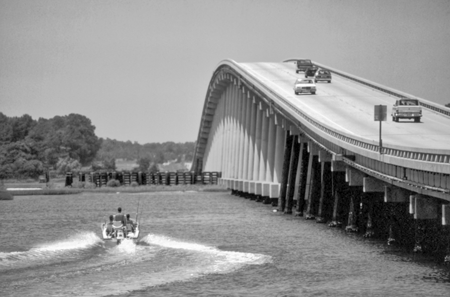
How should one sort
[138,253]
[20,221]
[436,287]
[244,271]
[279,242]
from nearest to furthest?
[436,287], [244,271], [138,253], [279,242], [20,221]

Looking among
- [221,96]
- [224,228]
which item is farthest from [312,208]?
[221,96]

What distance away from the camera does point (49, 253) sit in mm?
46156

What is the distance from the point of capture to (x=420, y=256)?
143 ft

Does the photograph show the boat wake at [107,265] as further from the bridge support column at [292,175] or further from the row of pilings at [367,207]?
the bridge support column at [292,175]

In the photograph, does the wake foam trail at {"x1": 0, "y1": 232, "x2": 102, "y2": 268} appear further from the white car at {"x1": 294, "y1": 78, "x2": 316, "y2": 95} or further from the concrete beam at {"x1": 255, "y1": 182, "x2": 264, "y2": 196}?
the white car at {"x1": 294, "y1": 78, "x2": 316, "y2": 95}

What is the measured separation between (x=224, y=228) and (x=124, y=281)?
90.4 ft

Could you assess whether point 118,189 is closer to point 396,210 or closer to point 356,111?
point 356,111

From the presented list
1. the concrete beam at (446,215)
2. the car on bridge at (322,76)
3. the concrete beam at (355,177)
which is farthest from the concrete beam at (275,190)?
the concrete beam at (446,215)

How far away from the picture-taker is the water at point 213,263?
35.4m

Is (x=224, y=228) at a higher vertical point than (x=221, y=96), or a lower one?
lower

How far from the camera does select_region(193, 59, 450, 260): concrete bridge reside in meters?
43.8

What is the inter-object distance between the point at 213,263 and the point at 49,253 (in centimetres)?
879

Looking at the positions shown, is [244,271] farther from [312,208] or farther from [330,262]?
[312,208]

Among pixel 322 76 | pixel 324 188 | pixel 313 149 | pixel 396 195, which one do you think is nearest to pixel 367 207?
pixel 324 188
